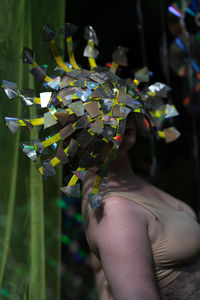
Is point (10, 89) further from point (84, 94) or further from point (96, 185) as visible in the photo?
point (96, 185)

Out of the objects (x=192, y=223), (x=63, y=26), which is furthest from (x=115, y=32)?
(x=192, y=223)

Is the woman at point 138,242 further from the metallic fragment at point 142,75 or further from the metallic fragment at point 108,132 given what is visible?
the metallic fragment at point 142,75

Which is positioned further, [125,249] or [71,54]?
[71,54]

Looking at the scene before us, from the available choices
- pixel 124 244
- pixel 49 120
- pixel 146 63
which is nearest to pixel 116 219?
pixel 124 244

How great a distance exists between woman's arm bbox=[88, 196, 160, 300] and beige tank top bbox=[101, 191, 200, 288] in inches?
1.7

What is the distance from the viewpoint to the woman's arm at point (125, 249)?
0.81 m

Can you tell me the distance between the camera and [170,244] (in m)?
0.91

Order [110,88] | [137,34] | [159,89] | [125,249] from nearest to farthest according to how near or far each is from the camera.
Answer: [125,249], [110,88], [159,89], [137,34]

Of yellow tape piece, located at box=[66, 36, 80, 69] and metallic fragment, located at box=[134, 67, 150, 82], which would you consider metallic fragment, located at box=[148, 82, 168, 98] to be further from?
yellow tape piece, located at box=[66, 36, 80, 69]

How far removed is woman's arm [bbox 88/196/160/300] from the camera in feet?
2.67

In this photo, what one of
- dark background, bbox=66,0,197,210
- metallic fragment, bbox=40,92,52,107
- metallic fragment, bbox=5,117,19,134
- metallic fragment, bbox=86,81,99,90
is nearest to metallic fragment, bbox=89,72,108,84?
metallic fragment, bbox=86,81,99,90

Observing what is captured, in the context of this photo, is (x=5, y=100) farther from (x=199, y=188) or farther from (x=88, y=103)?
(x=199, y=188)

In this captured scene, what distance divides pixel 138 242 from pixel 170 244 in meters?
0.11

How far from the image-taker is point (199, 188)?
2047 mm
